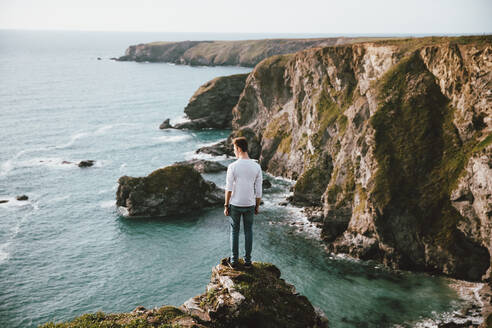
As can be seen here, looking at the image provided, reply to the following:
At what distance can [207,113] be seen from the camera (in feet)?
390

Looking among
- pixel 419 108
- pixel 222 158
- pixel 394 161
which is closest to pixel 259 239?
pixel 394 161

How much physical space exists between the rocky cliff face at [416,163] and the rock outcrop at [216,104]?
5946cm

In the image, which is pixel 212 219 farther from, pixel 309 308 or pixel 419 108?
pixel 309 308

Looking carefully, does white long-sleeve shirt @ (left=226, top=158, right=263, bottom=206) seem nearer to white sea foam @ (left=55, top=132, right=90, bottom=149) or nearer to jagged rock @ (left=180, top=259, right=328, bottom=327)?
jagged rock @ (left=180, top=259, right=328, bottom=327)

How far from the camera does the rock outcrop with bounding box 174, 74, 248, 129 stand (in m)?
118

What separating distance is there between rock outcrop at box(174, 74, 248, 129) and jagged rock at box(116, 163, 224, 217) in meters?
54.4

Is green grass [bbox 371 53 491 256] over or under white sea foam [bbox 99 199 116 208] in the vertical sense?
over

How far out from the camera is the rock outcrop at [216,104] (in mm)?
117812

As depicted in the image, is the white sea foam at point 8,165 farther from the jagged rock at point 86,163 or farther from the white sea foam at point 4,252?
the white sea foam at point 4,252

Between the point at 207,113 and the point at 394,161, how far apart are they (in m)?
79.5

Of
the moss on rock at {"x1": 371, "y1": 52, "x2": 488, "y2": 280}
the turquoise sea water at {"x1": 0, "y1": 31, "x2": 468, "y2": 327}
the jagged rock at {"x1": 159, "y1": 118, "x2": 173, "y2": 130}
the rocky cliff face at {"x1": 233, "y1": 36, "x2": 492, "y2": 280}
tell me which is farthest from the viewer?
the jagged rock at {"x1": 159, "y1": 118, "x2": 173, "y2": 130}

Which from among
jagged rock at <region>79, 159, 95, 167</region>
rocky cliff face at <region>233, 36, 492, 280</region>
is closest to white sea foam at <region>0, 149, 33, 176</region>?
jagged rock at <region>79, 159, 95, 167</region>

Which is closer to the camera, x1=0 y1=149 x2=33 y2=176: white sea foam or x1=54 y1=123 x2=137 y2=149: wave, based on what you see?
x1=0 y1=149 x2=33 y2=176: white sea foam

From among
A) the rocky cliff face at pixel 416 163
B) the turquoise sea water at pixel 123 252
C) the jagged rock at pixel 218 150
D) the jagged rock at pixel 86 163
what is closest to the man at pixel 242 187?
the turquoise sea water at pixel 123 252
